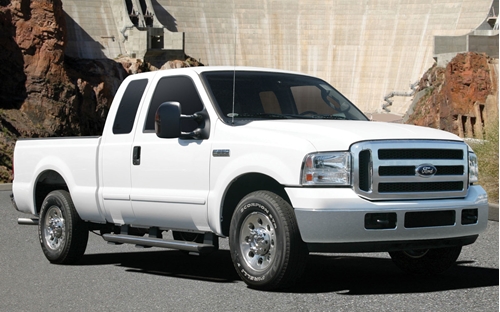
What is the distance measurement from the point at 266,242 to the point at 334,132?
1.05 m

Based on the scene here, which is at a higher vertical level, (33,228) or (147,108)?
(147,108)

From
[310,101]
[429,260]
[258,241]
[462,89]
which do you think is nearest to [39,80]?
[462,89]

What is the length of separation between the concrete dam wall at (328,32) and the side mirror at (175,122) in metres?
53.2

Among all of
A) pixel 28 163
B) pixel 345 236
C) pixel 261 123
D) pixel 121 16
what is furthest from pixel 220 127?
pixel 121 16

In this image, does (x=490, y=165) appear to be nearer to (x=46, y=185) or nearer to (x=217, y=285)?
(x=46, y=185)

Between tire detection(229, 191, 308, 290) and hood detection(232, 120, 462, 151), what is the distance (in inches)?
21.0

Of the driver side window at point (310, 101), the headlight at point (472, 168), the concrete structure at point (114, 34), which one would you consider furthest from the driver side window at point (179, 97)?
the concrete structure at point (114, 34)

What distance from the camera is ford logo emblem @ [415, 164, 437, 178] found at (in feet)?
24.8

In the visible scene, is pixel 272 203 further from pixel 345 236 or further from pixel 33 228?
pixel 33 228

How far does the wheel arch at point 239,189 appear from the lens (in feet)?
26.1

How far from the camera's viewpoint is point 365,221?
725 centimetres

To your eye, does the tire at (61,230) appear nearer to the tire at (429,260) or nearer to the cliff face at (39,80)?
the tire at (429,260)

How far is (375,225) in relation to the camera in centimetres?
728

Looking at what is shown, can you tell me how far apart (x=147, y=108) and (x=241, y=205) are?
186 centimetres
